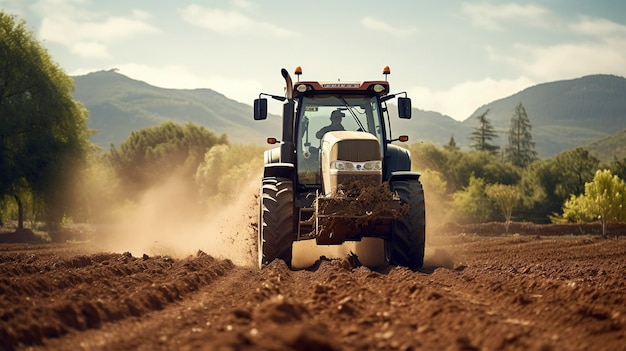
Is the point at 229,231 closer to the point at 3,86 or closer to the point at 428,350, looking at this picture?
the point at 428,350

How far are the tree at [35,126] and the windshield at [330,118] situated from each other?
24.1 m

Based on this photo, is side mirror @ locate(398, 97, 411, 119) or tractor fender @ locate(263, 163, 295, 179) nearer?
tractor fender @ locate(263, 163, 295, 179)

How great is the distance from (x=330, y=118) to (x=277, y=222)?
245cm

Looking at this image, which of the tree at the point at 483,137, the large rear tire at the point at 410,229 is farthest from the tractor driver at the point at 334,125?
the tree at the point at 483,137

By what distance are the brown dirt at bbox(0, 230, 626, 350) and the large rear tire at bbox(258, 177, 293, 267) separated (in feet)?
4.08

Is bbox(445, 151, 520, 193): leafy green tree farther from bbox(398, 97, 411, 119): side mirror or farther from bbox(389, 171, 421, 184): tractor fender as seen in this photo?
bbox(389, 171, 421, 184): tractor fender

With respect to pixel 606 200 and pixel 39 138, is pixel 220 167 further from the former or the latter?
pixel 606 200

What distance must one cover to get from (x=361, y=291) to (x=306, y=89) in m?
5.84

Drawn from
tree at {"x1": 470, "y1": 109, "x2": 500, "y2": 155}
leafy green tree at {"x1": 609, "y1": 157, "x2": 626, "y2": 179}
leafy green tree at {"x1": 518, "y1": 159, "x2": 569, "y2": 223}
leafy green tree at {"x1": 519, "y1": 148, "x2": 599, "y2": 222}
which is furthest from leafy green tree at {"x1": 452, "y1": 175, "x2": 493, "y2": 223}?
tree at {"x1": 470, "y1": 109, "x2": 500, "y2": 155}

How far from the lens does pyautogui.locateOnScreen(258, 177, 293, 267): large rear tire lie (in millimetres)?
12641

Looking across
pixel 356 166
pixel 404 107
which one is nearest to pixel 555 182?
pixel 404 107

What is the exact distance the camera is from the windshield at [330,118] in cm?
1388

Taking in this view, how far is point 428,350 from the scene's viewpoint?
5570mm

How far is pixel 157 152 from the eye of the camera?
3361 inches
